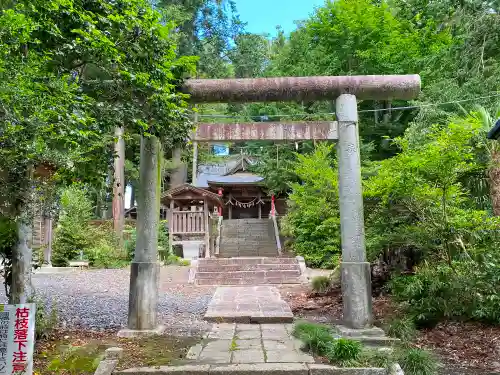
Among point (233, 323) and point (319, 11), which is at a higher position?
point (319, 11)

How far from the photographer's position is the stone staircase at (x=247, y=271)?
12312 mm

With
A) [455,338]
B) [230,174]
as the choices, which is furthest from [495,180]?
[230,174]

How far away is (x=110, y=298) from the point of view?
9.28 m

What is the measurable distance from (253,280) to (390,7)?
1736 centimetres

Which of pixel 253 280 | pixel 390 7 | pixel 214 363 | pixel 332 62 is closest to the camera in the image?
pixel 214 363

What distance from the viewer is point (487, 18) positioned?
9570 mm

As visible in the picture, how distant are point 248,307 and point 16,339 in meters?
4.82

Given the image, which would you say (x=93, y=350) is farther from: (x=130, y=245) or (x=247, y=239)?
(x=247, y=239)

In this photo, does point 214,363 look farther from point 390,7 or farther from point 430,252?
point 390,7

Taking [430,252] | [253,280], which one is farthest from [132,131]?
[253,280]

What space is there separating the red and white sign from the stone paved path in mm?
1719

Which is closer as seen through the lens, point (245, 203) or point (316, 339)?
point (316, 339)

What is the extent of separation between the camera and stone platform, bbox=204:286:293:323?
22.2 feet

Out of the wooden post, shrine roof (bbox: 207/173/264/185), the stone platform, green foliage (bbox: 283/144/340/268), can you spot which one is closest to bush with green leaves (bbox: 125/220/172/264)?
the wooden post
